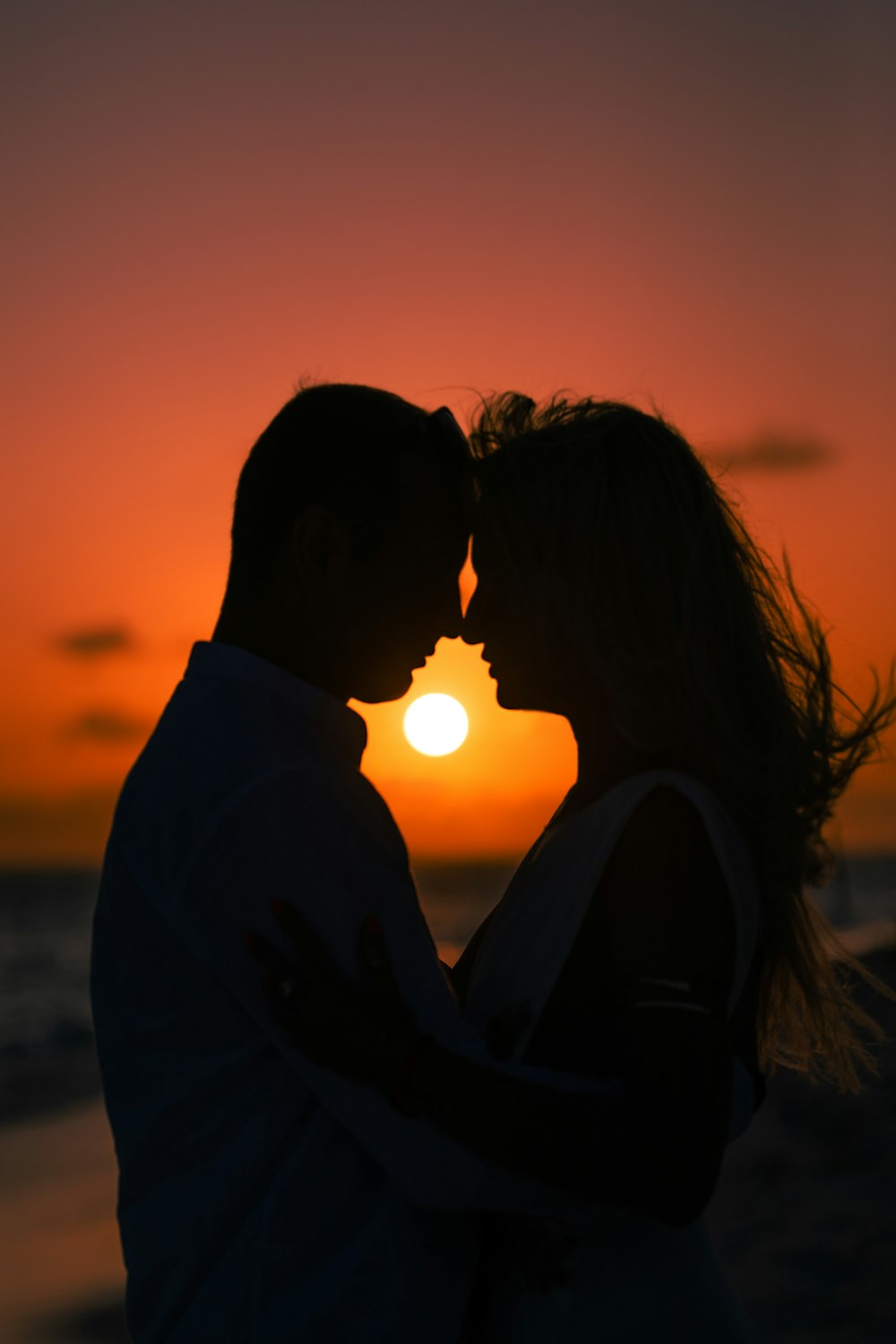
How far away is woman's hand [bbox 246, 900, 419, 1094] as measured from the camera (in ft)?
5.45

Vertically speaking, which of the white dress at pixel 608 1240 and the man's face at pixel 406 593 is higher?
the man's face at pixel 406 593

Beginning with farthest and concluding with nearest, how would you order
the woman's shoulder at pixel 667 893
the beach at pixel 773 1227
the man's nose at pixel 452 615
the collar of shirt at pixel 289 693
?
the beach at pixel 773 1227 → the man's nose at pixel 452 615 → the collar of shirt at pixel 289 693 → the woman's shoulder at pixel 667 893

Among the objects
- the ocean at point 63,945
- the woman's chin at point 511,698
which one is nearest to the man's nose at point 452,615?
the woman's chin at point 511,698

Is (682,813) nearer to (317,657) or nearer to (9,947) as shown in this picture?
(317,657)

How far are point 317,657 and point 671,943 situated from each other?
780 millimetres

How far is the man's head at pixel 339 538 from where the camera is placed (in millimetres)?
2143

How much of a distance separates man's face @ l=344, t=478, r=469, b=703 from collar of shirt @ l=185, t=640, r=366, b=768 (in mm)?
231

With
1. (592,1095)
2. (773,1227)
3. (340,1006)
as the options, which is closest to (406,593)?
(340,1006)

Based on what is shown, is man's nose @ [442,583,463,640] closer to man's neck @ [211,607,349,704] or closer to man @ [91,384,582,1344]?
man's neck @ [211,607,349,704]

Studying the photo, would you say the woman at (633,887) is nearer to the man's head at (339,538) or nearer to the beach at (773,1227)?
the man's head at (339,538)

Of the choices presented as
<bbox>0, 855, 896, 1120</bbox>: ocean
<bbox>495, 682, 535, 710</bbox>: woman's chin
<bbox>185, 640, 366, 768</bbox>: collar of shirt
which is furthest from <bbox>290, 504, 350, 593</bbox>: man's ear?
<bbox>0, 855, 896, 1120</bbox>: ocean

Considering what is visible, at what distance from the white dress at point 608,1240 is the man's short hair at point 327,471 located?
0.68 meters

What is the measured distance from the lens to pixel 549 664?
2.27 meters

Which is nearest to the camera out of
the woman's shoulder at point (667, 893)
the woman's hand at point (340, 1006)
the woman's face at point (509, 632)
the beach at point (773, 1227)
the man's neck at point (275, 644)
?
the woman's hand at point (340, 1006)
